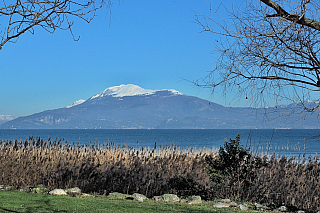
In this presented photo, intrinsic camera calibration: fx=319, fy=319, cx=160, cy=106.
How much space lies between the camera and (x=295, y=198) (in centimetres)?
813

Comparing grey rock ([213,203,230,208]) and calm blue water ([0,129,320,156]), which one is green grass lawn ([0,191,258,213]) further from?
calm blue water ([0,129,320,156])

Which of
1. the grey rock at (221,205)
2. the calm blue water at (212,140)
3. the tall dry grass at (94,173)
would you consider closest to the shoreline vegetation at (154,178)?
the tall dry grass at (94,173)

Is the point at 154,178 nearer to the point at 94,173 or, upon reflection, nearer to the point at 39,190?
the point at 94,173

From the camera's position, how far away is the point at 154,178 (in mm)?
8992

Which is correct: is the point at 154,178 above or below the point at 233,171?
below

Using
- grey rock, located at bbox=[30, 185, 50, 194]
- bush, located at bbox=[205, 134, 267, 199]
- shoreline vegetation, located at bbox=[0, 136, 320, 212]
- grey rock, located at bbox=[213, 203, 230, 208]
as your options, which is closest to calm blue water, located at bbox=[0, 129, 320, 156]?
bush, located at bbox=[205, 134, 267, 199]

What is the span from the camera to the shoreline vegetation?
8.14 m

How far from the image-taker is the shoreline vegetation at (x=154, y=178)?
26.7 ft

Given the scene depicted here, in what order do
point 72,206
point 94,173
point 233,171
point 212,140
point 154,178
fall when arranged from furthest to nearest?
point 212,140 → point 94,173 → point 154,178 → point 233,171 → point 72,206

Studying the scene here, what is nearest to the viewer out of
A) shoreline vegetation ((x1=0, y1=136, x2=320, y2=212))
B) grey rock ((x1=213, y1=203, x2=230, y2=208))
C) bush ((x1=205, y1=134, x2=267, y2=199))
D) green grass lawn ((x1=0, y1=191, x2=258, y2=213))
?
green grass lawn ((x1=0, y1=191, x2=258, y2=213))

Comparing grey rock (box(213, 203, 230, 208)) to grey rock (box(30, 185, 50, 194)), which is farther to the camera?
grey rock (box(30, 185, 50, 194))

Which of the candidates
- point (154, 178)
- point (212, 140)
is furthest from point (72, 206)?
point (212, 140)

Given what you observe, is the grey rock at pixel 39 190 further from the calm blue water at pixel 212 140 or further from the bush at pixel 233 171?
the bush at pixel 233 171

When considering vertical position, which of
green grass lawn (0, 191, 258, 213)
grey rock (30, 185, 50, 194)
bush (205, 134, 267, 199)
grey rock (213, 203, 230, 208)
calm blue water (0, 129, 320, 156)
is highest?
bush (205, 134, 267, 199)
